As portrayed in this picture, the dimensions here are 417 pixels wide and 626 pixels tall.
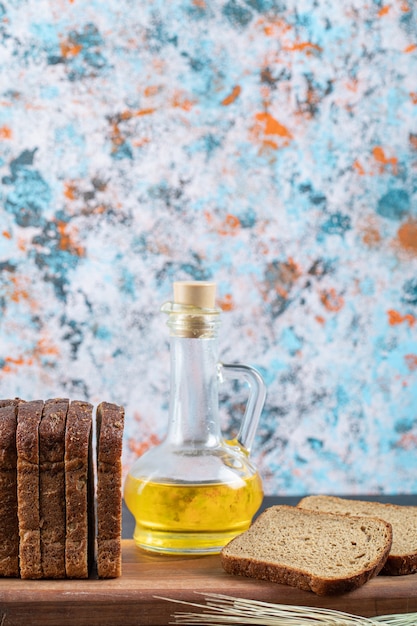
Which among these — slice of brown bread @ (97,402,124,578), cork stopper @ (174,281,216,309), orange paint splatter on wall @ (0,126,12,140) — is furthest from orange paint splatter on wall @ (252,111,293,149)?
slice of brown bread @ (97,402,124,578)

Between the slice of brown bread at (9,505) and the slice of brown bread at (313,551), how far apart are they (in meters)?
0.29

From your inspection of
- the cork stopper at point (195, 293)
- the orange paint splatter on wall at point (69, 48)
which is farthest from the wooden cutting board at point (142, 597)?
the orange paint splatter on wall at point (69, 48)

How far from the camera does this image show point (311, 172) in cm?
220

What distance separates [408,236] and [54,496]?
139cm

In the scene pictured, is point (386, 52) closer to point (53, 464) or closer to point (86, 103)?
point (86, 103)

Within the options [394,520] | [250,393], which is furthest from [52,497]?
[394,520]

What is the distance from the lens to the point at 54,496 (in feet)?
3.75

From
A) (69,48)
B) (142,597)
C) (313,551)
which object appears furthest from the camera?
(69,48)

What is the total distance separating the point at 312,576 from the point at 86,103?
4.68 feet

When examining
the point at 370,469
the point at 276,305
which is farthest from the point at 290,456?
the point at 276,305

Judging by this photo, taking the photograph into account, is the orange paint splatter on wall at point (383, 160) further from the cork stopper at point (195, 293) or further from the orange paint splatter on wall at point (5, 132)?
the cork stopper at point (195, 293)

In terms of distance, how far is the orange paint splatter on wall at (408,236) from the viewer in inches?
87.7

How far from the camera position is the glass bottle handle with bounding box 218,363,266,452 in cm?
132

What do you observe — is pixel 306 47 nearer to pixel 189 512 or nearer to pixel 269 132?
pixel 269 132
